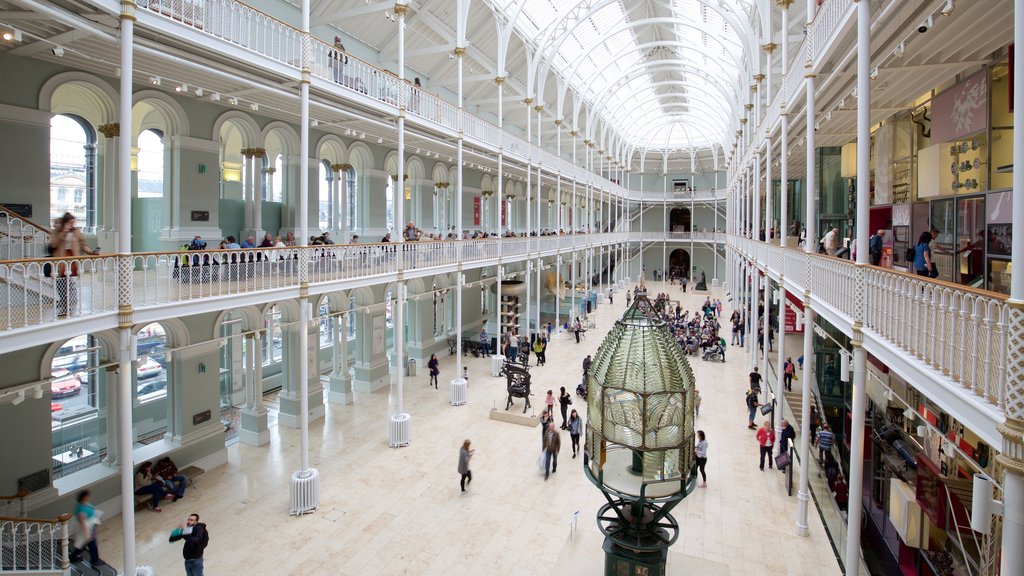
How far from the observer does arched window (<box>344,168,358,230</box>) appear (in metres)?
18.1

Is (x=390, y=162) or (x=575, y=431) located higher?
(x=390, y=162)

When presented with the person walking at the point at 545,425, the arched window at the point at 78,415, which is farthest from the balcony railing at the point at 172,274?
the person walking at the point at 545,425

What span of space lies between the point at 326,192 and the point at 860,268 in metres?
15.4

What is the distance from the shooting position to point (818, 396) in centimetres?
1417

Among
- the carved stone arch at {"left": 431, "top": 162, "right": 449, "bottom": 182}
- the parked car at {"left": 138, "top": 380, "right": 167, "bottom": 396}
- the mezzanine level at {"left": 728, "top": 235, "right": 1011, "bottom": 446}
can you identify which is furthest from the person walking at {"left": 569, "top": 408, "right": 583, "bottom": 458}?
the carved stone arch at {"left": 431, "top": 162, "right": 449, "bottom": 182}

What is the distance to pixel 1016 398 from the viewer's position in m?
3.21

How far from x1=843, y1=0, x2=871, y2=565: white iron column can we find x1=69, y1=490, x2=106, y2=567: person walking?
1016 cm

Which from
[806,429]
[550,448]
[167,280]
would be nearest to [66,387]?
[167,280]

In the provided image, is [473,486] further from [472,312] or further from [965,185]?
[472,312]

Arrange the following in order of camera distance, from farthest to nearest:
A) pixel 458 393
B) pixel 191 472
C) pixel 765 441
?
pixel 458 393 → pixel 191 472 → pixel 765 441

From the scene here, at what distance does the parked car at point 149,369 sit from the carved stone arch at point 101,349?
5.30 m

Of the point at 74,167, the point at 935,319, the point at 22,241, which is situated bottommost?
the point at 935,319

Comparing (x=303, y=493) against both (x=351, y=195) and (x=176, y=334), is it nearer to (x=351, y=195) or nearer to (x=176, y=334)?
(x=176, y=334)

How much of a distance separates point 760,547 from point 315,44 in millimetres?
12281
